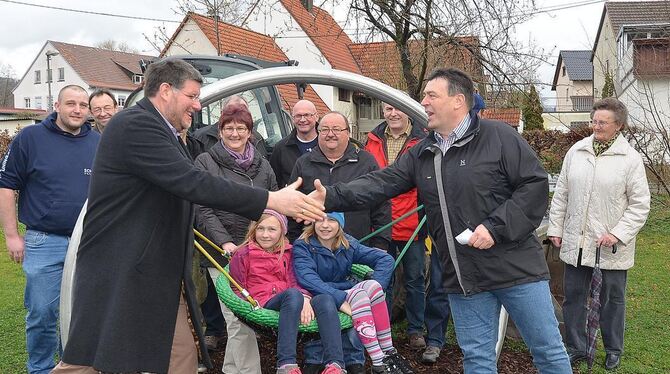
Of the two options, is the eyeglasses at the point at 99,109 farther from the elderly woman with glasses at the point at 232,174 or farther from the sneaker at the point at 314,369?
the sneaker at the point at 314,369

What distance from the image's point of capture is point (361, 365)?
187 inches

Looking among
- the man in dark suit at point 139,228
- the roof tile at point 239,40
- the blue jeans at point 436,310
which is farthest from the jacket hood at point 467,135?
the roof tile at point 239,40

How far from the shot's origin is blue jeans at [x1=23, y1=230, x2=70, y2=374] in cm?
448

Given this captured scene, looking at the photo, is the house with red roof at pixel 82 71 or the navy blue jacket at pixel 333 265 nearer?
the navy blue jacket at pixel 333 265

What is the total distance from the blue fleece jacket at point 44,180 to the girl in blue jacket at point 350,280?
60.8 inches

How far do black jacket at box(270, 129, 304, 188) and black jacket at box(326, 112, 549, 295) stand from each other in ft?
7.79

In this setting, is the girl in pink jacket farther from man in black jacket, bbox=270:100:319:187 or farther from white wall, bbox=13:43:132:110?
white wall, bbox=13:43:132:110

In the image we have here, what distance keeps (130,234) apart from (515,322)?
6.79 feet

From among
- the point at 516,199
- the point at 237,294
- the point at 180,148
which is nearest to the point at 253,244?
the point at 237,294

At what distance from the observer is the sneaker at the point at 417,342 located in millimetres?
5723

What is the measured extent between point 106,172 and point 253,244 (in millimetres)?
1790

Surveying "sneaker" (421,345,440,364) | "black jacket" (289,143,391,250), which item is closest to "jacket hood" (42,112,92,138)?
"black jacket" (289,143,391,250)

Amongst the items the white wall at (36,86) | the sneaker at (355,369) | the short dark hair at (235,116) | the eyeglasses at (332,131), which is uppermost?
the white wall at (36,86)

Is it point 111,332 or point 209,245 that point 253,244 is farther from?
point 111,332
